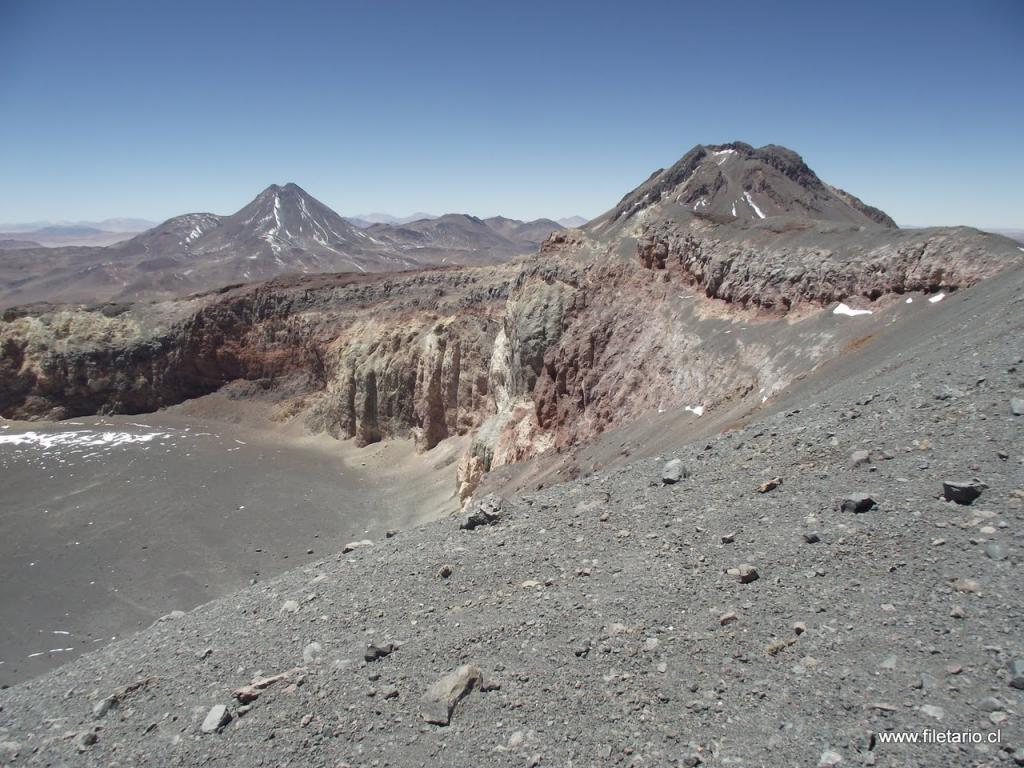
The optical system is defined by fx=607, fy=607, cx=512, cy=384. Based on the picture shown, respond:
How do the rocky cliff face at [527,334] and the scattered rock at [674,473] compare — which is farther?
the rocky cliff face at [527,334]

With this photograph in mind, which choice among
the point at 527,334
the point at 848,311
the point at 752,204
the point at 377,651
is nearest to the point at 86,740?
the point at 377,651

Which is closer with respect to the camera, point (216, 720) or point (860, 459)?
point (216, 720)

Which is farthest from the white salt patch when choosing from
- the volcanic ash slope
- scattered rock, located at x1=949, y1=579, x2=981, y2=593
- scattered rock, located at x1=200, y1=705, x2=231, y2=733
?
scattered rock, located at x1=200, y1=705, x2=231, y2=733

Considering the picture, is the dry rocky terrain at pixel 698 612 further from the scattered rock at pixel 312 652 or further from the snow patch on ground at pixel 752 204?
the snow patch on ground at pixel 752 204

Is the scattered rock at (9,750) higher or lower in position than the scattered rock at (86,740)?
lower

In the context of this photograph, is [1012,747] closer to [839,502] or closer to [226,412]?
[839,502]

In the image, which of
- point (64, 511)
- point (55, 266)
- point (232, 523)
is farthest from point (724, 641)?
point (55, 266)

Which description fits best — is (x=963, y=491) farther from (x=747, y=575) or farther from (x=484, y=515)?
(x=484, y=515)

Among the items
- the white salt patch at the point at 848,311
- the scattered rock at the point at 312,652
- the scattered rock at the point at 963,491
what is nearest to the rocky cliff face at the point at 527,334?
the white salt patch at the point at 848,311
